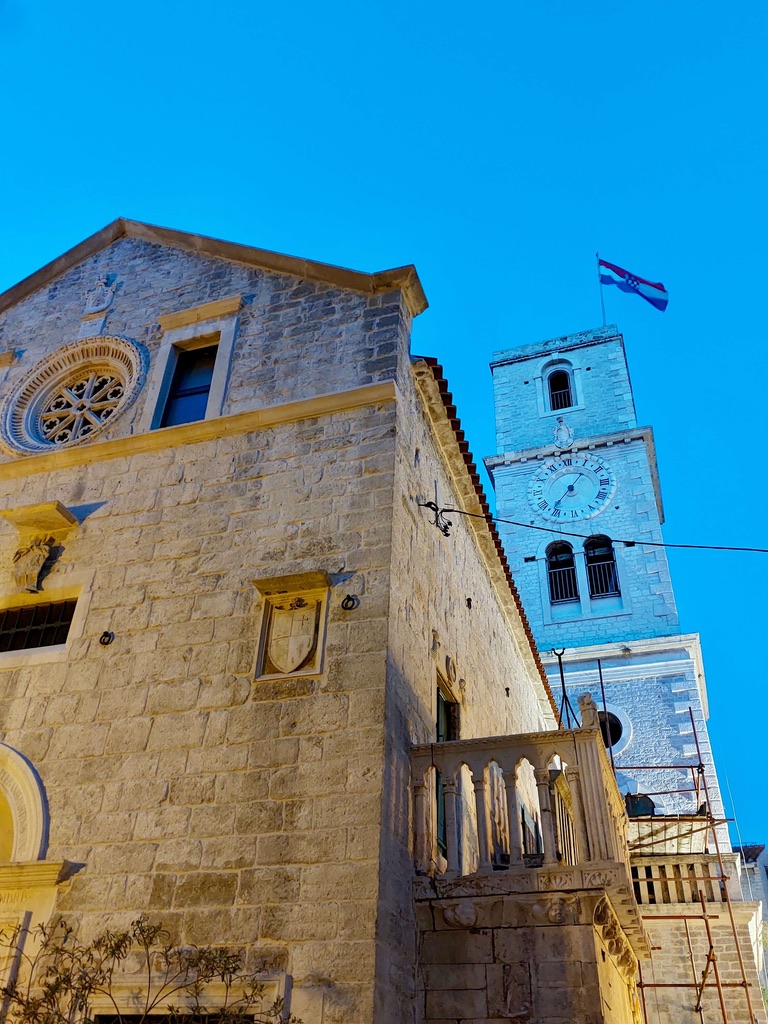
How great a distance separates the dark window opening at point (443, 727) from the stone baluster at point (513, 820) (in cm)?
140

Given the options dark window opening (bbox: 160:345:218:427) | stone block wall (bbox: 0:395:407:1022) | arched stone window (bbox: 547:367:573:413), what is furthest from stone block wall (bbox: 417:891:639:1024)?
arched stone window (bbox: 547:367:573:413)

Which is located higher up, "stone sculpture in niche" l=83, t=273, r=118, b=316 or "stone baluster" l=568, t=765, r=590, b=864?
"stone sculpture in niche" l=83, t=273, r=118, b=316

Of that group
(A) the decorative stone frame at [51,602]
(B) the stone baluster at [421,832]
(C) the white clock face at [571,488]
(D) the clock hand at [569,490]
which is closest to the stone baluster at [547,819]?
(B) the stone baluster at [421,832]

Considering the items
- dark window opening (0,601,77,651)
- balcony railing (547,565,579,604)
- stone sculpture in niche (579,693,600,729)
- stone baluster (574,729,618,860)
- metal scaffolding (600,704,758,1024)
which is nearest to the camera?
stone baluster (574,729,618,860)

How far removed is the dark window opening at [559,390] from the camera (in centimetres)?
3066

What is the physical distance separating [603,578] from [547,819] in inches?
761

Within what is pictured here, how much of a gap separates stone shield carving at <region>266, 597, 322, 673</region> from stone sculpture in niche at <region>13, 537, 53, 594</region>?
103 inches

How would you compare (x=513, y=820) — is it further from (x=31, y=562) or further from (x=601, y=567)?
(x=601, y=567)

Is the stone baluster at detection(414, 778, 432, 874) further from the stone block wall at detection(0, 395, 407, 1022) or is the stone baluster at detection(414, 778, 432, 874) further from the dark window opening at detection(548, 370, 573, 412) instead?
the dark window opening at detection(548, 370, 573, 412)

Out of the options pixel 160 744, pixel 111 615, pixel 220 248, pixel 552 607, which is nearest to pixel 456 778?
pixel 160 744

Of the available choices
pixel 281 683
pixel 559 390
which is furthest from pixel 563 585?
pixel 281 683

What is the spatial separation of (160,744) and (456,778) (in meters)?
2.36

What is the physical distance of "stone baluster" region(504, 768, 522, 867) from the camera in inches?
260

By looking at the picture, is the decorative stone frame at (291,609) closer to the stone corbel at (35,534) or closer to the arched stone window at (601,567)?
the stone corbel at (35,534)
